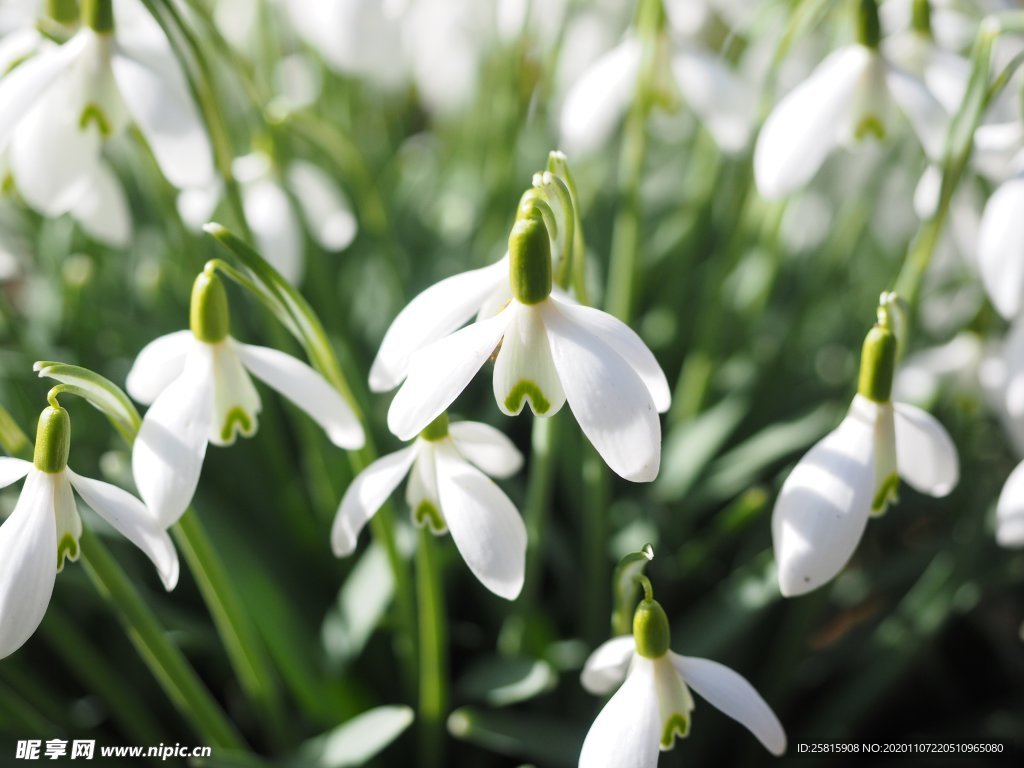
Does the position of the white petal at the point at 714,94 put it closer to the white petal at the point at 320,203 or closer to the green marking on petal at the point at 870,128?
the green marking on petal at the point at 870,128

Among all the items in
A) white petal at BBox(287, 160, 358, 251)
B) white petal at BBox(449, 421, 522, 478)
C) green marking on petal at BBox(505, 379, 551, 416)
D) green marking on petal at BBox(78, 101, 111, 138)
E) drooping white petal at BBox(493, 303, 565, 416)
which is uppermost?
white petal at BBox(287, 160, 358, 251)

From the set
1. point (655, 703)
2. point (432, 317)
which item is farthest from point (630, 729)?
point (432, 317)

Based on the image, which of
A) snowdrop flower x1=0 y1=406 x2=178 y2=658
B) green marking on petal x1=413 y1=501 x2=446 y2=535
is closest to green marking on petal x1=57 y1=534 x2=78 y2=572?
snowdrop flower x1=0 y1=406 x2=178 y2=658

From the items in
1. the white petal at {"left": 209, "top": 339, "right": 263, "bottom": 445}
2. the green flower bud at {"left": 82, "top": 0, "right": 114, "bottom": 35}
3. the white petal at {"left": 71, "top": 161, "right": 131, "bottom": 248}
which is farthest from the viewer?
the white petal at {"left": 71, "top": 161, "right": 131, "bottom": 248}

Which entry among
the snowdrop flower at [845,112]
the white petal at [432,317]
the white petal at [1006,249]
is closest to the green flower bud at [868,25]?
the snowdrop flower at [845,112]

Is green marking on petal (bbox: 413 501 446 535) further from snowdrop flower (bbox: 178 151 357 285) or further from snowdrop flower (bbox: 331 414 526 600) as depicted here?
snowdrop flower (bbox: 178 151 357 285)

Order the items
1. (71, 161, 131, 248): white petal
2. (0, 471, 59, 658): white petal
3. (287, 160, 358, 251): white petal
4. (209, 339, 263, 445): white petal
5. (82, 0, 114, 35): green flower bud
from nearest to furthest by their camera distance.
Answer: (0, 471, 59, 658): white petal < (209, 339, 263, 445): white petal < (82, 0, 114, 35): green flower bud < (71, 161, 131, 248): white petal < (287, 160, 358, 251): white petal

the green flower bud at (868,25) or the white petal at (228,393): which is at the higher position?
the green flower bud at (868,25)
